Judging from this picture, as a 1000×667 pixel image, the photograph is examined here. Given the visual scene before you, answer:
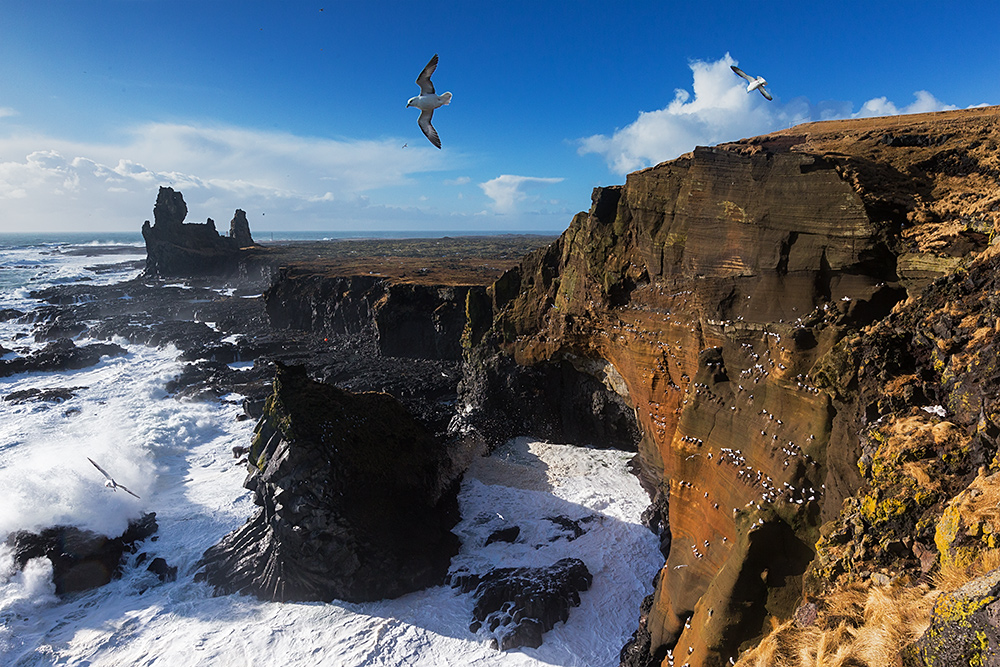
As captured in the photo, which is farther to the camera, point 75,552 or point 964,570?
point 75,552

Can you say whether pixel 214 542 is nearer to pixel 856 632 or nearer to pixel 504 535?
pixel 504 535

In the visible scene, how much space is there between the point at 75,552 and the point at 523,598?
52.7 ft

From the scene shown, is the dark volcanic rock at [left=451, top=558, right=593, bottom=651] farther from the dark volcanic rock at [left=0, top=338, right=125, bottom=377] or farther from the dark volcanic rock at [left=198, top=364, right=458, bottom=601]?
the dark volcanic rock at [left=0, top=338, right=125, bottom=377]

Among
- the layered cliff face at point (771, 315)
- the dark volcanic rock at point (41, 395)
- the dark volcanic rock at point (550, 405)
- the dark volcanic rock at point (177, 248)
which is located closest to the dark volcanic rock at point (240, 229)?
the dark volcanic rock at point (177, 248)

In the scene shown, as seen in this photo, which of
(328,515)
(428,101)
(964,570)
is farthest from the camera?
(328,515)

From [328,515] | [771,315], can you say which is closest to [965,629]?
[771,315]

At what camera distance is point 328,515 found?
51.1 feet

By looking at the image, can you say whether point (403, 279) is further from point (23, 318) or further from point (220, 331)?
point (23, 318)

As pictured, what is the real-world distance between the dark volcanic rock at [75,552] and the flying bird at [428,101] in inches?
740

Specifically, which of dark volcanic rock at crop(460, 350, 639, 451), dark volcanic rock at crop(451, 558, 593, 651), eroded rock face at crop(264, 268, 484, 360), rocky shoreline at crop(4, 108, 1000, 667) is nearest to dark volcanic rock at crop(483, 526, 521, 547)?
rocky shoreline at crop(4, 108, 1000, 667)

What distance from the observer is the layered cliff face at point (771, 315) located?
928 cm

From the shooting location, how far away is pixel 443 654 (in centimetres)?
1360

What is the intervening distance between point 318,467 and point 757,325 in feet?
45.4

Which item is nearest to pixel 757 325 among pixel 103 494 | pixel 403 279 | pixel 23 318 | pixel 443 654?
pixel 443 654
